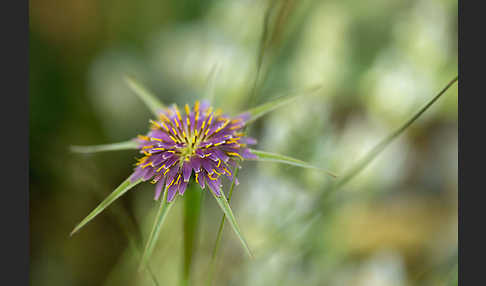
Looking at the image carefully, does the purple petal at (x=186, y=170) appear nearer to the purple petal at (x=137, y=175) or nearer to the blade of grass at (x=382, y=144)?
the purple petal at (x=137, y=175)

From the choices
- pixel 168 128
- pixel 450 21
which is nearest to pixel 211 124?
pixel 168 128

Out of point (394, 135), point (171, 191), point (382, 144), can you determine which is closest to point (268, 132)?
point (382, 144)

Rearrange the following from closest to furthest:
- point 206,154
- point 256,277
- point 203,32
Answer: point 206,154 → point 256,277 → point 203,32

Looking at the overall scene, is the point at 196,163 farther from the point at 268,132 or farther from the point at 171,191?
the point at 268,132

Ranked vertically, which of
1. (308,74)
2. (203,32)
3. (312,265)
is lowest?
(312,265)

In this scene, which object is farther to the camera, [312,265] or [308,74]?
[308,74]

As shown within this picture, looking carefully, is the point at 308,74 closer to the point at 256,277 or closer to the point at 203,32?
the point at 203,32
